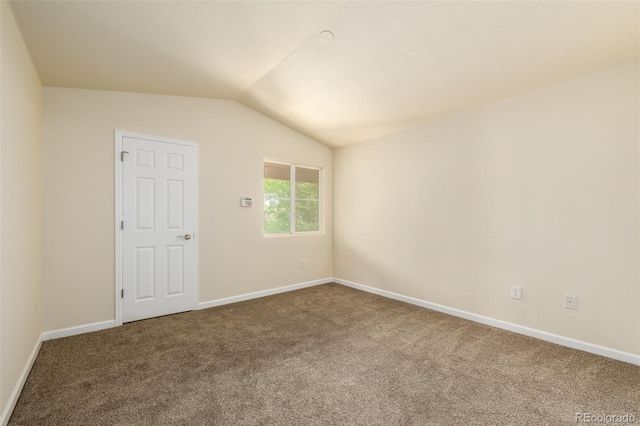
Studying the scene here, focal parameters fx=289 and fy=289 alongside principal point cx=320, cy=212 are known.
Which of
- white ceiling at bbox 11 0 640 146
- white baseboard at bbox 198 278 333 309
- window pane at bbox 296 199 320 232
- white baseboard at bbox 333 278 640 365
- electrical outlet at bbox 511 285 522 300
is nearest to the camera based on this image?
white ceiling at bbox 11 0 640 146

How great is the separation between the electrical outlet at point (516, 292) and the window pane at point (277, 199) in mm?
3059

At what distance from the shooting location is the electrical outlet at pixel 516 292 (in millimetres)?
2932

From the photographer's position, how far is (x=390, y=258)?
421cm

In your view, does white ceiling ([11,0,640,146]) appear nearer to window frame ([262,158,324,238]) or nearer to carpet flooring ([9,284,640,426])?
window frame ([262,158,324,238])

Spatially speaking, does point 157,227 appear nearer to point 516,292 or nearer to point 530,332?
point 516,292

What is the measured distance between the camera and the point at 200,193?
3.73m

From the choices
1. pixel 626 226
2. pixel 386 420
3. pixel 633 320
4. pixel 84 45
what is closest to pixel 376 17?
pixel 84 45

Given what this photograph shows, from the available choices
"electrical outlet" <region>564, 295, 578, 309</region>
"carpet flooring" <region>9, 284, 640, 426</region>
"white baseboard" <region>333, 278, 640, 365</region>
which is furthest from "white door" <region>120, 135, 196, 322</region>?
"electrical outlet" <region>564, 295, 578, 309</region>

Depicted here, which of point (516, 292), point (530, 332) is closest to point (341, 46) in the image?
point (516, 292)

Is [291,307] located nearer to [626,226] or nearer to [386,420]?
[386,420]

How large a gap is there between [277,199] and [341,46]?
8.24 ft

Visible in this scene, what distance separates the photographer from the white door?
3.24m

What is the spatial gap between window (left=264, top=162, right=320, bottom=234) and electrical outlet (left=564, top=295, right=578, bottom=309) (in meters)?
3.38

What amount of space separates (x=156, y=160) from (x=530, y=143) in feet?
13.3
